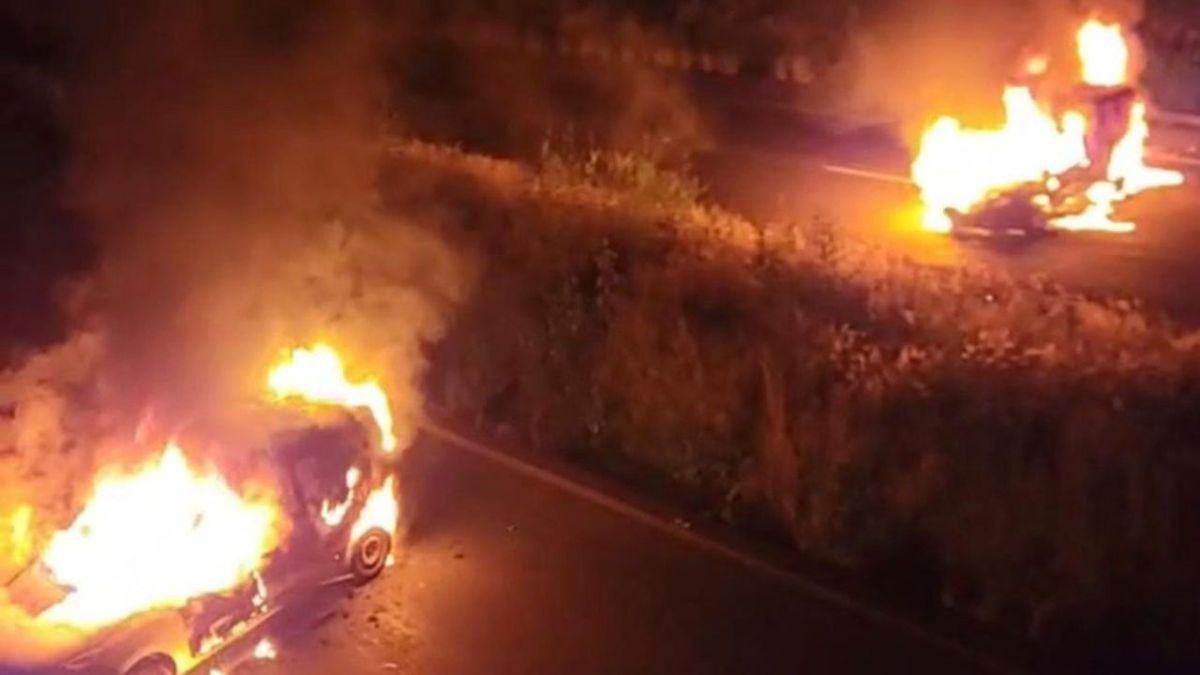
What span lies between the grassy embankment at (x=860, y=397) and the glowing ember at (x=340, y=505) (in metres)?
2.11

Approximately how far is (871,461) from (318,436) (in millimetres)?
2664

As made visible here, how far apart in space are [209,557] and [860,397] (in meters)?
3.27

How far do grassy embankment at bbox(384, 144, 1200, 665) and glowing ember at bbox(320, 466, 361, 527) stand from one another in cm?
211

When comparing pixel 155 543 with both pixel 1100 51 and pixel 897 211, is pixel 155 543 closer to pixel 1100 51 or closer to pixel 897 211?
pixel 897 211

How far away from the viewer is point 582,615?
869 cm

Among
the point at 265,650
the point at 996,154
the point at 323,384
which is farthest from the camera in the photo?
the point at 996,154

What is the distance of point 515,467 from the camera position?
10.8m

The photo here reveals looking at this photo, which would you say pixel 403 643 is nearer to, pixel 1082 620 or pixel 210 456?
pixel 210 456

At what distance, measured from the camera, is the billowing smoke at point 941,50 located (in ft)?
66.2

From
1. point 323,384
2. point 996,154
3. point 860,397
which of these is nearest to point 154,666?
point 323,384

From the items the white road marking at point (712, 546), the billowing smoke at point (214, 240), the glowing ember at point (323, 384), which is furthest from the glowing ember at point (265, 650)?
the white road marking at point (712, 546)

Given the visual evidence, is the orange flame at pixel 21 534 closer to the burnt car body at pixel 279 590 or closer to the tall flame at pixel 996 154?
the burnt car body at pixel 279 590

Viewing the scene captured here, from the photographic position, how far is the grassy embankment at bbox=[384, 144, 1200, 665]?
8.42 meters

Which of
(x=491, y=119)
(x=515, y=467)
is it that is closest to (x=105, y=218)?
(x=491, y=119)
